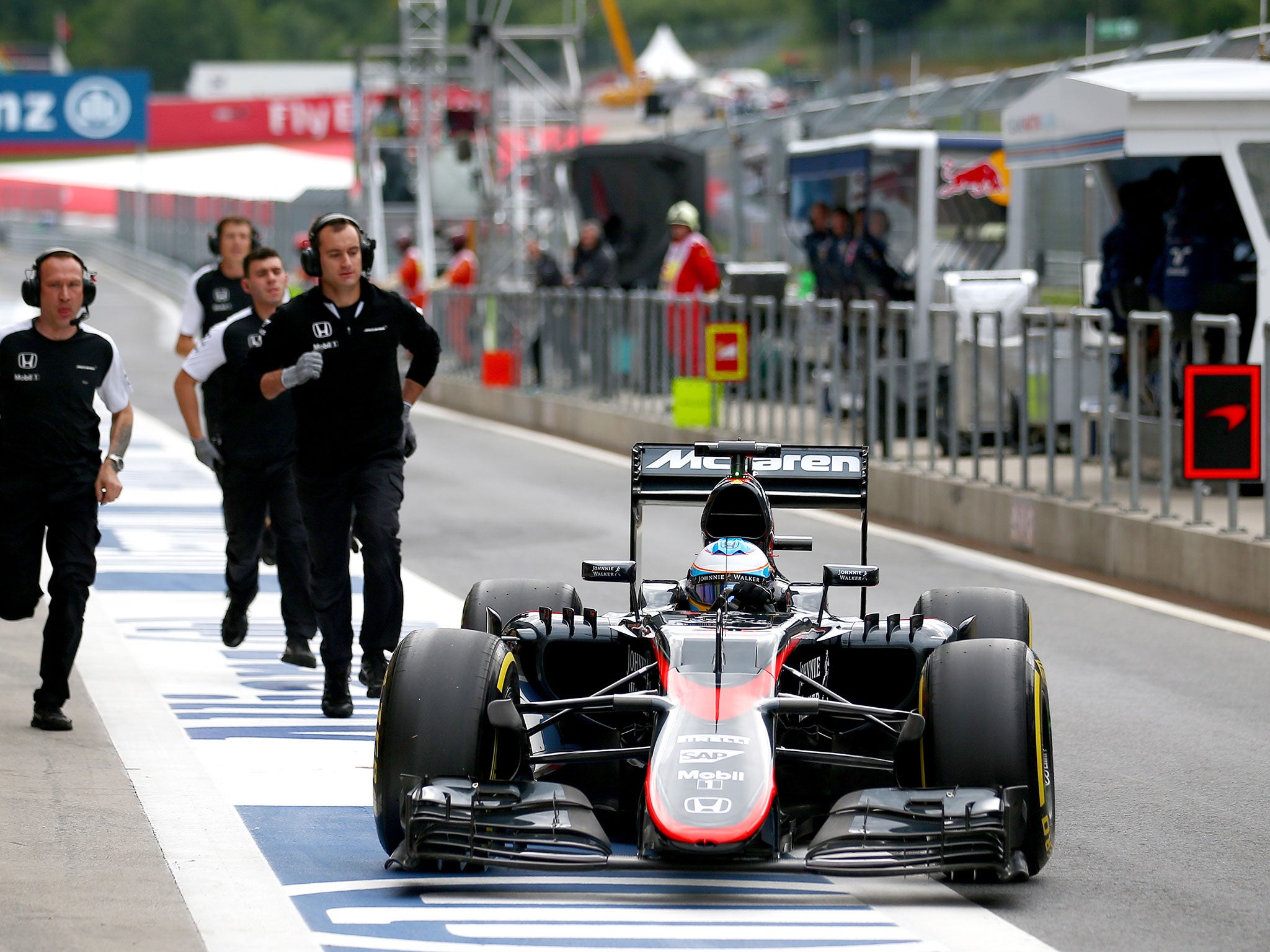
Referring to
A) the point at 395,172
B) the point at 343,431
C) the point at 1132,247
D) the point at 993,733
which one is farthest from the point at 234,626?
the point at 395,172

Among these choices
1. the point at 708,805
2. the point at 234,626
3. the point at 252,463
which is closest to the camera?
the point at 708,805

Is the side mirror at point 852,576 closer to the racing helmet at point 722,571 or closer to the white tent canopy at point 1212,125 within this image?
the racing helmet at point 722,571

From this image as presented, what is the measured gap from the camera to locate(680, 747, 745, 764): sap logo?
19.5ft

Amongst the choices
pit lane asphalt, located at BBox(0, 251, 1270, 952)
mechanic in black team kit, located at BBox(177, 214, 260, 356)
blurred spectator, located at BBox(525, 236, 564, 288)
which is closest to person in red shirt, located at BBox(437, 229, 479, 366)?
blurred spectator, located at BBox(525, 236, 564, 288)

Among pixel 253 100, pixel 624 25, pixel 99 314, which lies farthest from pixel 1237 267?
pixel 624 25

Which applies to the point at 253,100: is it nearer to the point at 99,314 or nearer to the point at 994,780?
the point at 99,314

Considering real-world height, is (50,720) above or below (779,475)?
below

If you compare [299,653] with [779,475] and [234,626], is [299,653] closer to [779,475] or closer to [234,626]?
[234,626]

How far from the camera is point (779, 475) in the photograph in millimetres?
7824

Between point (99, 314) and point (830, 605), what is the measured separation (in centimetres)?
3493

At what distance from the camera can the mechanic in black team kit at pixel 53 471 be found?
8.59m

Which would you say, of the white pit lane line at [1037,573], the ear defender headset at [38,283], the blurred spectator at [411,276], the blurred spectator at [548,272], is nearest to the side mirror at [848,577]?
the ear defender headset at [38,283]

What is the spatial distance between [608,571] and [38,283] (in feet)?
9.24

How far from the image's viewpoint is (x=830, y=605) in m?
11.6
